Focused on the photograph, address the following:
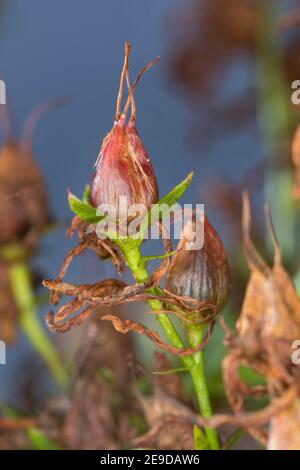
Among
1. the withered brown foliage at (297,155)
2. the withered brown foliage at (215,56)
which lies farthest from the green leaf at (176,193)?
the withered brown foliage at (215,56)

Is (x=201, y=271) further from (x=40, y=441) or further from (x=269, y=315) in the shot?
(x=40, y=441)

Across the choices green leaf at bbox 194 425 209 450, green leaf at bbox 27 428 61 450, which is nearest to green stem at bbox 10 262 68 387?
green leaf at bbox 27 428 61 450

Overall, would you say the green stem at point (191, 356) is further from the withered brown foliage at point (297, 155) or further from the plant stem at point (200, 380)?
the withered brown foliage at point (297, 155)

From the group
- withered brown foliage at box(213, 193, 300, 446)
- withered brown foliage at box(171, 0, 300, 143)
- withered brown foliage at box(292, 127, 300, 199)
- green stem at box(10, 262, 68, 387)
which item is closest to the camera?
withered brown foliage at box(213, 193, 300, 446)

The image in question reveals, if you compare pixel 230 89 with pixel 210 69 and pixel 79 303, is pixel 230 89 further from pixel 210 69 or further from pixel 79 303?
pixel 79 303

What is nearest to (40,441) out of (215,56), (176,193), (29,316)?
(29,316)

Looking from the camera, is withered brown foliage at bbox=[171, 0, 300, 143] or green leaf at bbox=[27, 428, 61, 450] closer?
green leaf at bbox=[27, 428, 61, 450]

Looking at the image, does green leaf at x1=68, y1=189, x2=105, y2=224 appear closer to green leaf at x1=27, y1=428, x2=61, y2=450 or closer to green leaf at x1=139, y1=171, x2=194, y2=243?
green leaf at x1=139, y1=171, x2=194, y2=243

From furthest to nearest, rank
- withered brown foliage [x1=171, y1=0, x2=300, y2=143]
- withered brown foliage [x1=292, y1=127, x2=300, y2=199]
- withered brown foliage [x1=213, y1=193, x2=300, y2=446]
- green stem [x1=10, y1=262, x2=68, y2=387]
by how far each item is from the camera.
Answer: withered brown foliage [x1=171, y1=0, x2=300, y2=143] → green stem [x1=10, y1=262, x2=68, y2=387] → withered brown foliage [x1=292, y1=127, x2=300, y2=199] → withered brown foliage [x1=213, y1=193, x2=300, y2=446]
